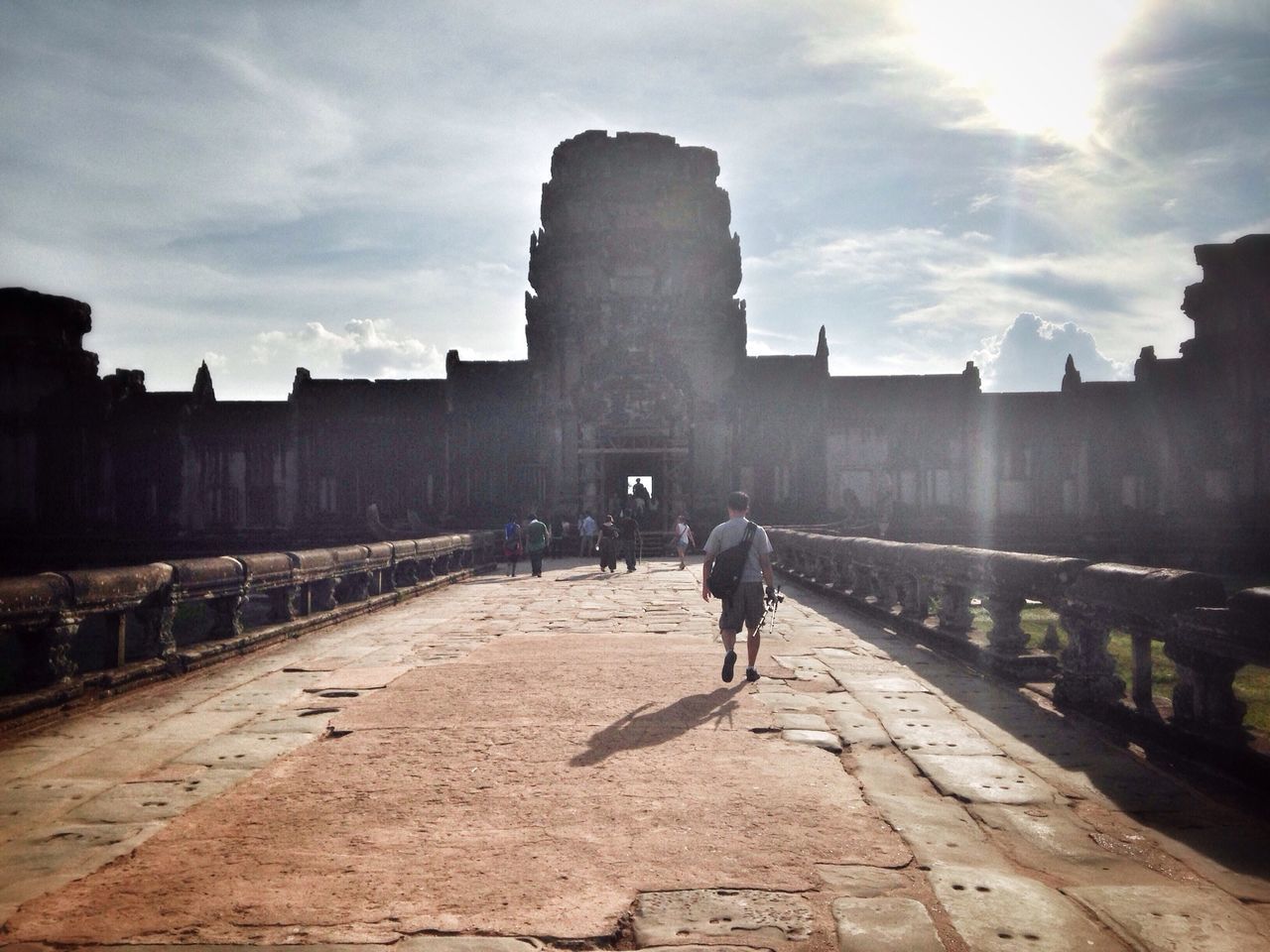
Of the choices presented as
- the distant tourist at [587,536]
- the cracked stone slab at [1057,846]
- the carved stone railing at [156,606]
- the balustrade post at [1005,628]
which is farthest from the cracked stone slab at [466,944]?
the distant tourist at [587,536]

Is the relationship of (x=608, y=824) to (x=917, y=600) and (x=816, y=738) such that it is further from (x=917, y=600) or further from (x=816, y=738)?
(x=917, y=600)

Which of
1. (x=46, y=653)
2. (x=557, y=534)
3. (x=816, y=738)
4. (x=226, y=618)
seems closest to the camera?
(x=816, y=738)

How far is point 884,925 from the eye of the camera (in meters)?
Result: 3.21

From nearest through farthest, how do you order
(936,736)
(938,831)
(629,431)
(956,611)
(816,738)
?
(938,831) < (816,738) < (936,736) < (956,611) < (629,431)

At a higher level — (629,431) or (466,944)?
(629,431)

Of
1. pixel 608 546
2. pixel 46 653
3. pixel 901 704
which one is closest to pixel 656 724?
pixel 901 704

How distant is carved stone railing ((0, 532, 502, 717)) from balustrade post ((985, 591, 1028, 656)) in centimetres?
669

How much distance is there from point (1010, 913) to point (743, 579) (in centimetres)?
519

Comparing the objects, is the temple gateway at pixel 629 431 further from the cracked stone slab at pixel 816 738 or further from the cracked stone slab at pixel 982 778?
the cracked stone slab at pixel 982 778

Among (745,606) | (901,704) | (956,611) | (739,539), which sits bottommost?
(901,704)

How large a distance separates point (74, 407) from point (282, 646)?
30.4 metres

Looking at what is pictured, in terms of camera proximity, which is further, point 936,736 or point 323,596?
point 323,596

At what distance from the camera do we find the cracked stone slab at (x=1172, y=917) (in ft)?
10.2

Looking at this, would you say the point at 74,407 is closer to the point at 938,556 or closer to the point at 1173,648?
the point at 938,556
